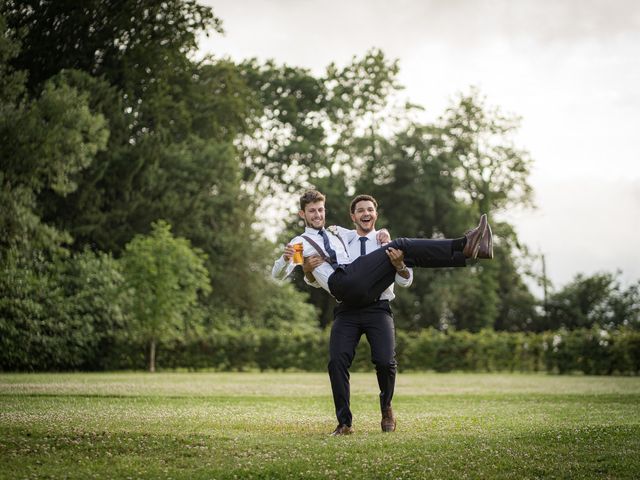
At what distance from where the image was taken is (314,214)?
9273 mm

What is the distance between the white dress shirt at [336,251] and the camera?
909 centimetres

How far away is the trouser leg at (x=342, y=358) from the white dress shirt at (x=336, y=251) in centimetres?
43

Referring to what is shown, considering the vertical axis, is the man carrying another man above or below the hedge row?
above

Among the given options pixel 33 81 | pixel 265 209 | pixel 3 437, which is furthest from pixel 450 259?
pixel 265 209

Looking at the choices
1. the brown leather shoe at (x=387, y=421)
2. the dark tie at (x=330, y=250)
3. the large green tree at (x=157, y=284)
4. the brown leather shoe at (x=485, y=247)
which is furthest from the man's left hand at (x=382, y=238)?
the large green tree at (x=157, y=284)

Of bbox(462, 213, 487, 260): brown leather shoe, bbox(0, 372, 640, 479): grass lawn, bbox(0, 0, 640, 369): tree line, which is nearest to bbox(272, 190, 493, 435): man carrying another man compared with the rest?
bbox(462, 213, 487, 260): brown leather shoe

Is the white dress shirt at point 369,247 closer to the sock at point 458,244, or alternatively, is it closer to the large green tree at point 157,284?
the sock at point 458,244

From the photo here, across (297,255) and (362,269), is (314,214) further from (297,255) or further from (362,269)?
(362,269)

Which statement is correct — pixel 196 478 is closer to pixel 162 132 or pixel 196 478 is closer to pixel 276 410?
pixel 276 410

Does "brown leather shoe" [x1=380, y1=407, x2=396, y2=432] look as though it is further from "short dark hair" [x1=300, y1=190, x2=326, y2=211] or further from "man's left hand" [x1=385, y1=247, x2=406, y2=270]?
"short dark hair" [x1=300, y1=190, x2=326, y2=211]

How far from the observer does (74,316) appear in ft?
103

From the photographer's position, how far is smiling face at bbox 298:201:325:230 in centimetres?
927

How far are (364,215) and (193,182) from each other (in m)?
30.8

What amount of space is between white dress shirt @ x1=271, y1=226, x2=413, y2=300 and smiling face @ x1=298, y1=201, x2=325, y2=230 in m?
0.07
